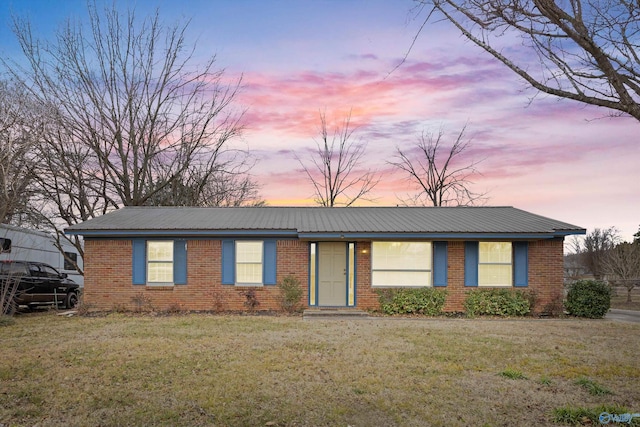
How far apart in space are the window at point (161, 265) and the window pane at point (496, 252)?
33.3 ft

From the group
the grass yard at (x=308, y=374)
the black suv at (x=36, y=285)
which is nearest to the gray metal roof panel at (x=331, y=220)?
the black suv at (x=36, y=285)

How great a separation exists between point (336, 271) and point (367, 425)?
37.2ft

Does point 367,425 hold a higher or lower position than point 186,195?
lower

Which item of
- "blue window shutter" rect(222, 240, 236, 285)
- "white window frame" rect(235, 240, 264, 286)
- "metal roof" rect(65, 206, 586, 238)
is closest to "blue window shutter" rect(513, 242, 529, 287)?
"metal roof" rect(65, 206, 586, 238)

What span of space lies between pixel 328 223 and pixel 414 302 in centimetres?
391

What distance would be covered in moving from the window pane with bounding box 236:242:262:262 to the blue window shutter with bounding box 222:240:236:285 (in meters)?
0.19

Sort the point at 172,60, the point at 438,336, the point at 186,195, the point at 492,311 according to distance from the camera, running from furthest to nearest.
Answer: the point at 186,195
the point at 172,60
the point at 492,311
the point at 438,336

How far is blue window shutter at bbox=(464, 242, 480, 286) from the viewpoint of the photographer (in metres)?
17.3

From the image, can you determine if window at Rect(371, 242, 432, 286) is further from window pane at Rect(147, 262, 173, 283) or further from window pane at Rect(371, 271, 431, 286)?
window pane at Rect(147, 262, 173, 283)

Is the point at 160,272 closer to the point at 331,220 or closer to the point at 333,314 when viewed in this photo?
the point at 333,314

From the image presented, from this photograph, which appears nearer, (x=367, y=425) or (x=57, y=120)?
(x=367, y=425)

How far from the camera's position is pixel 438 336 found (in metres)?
12.1

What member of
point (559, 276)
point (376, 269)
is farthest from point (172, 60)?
point (559, 276)

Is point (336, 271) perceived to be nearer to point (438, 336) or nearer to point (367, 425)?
point (438, 336)
